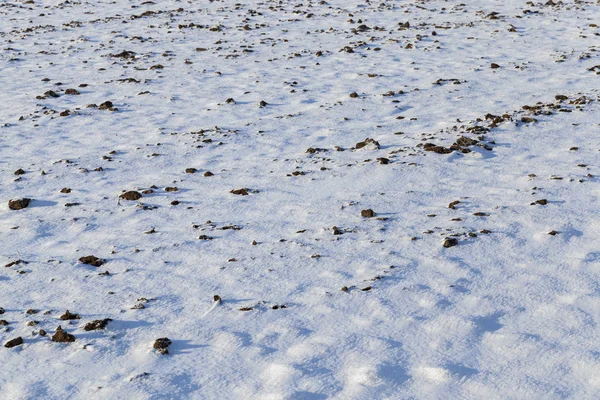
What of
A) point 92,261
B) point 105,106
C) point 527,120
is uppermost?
point 527,120

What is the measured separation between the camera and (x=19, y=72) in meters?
15.3

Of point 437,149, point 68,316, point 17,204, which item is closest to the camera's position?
point 68,316

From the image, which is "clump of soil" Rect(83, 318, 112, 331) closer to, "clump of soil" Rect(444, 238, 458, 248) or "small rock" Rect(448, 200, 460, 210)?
"clump of soil" Rect(444, 238, 458, 248)

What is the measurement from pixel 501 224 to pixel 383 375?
9.51 feet

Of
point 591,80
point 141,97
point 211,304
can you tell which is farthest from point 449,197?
point 141,97

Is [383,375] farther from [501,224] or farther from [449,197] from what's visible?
[449,197]

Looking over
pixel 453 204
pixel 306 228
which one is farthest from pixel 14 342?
pixel 453 204

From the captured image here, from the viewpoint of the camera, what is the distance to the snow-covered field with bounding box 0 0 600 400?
484 centimetres

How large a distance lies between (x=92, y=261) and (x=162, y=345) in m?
1.84

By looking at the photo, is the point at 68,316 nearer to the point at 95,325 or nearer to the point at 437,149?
the point at 95,325

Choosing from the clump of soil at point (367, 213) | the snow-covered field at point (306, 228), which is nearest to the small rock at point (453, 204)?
the snow-covered field at point (306, 228)

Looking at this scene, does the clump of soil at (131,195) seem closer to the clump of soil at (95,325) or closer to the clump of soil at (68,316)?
the clump of soil at (68,316)

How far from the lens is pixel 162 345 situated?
5094 mm

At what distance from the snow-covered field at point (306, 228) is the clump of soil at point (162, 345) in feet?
0.14
